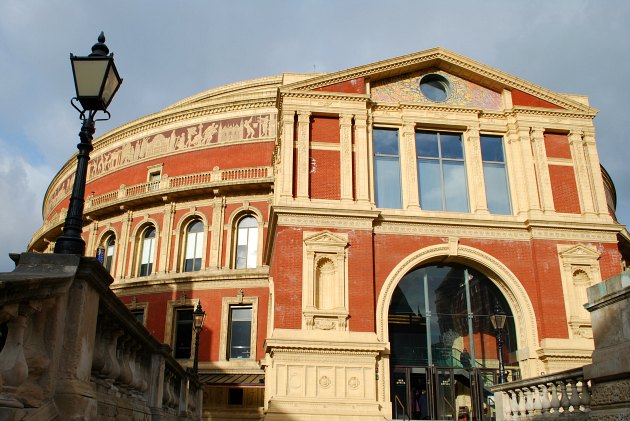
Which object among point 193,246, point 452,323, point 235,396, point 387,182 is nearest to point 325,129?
point 387,182

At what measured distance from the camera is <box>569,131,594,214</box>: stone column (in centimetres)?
2303

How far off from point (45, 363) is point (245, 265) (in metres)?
26.6

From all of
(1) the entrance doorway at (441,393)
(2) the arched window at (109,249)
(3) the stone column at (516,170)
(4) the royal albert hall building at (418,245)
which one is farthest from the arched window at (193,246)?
(3) the stone column at (516,170)

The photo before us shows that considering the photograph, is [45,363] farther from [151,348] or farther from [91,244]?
[91,244]

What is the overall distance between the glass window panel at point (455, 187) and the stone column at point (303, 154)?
556cm

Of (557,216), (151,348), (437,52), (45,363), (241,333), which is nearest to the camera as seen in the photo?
(45,363)

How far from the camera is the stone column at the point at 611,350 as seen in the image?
277 inches

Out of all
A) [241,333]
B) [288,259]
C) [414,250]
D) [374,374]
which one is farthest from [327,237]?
[241,333]

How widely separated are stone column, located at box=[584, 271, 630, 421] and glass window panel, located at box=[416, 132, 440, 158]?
16.3 metres

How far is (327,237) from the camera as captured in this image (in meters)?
20.9

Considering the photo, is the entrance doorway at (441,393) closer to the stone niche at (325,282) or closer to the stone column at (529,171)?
the stone niche at (325,282)

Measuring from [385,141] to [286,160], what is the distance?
4.31m

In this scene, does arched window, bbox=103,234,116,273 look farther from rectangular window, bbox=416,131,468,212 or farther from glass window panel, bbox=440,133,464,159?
glass window panel, bbox=440,133,464,159

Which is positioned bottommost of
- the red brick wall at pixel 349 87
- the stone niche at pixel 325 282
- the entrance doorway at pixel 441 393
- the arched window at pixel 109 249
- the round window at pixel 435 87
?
the entrance doorway at pixel 441 393
